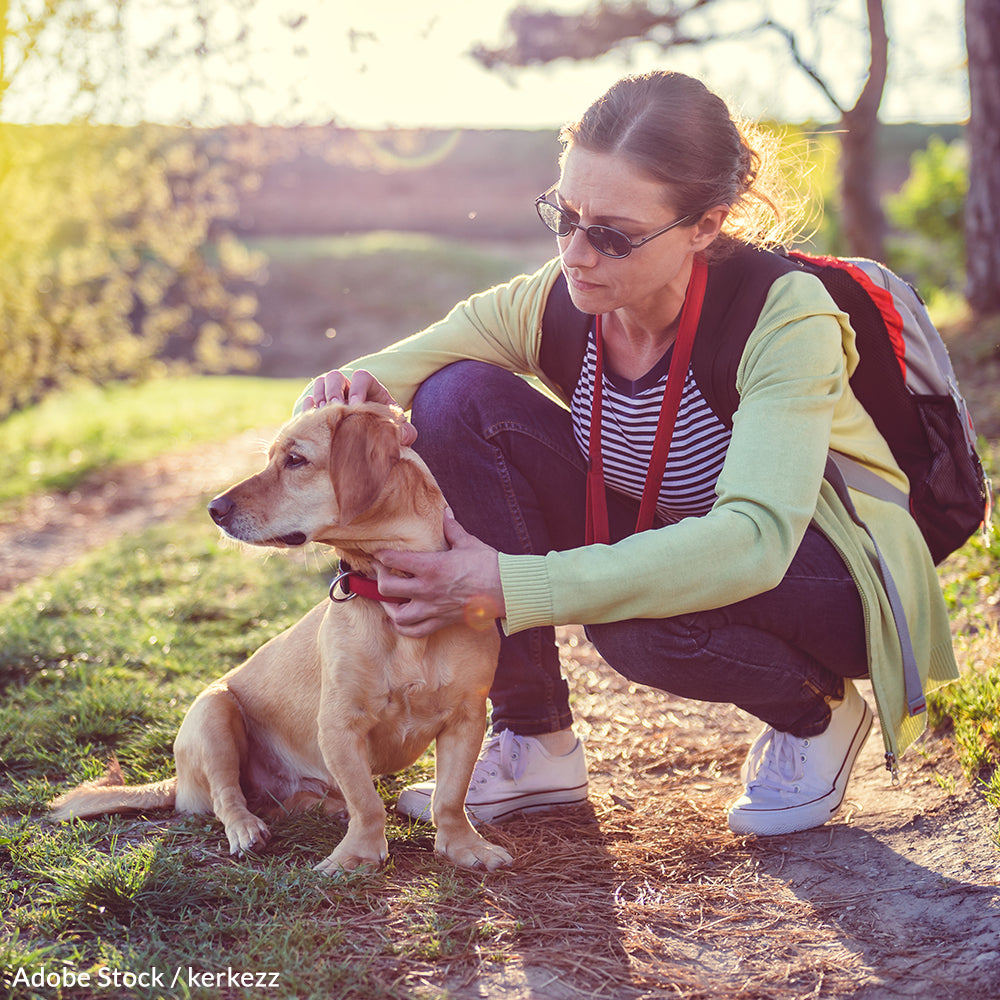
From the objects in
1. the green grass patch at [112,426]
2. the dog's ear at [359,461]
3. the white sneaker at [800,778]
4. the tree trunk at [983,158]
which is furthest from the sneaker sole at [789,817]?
the green grass patch at [112,426]

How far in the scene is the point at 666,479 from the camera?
9.20ft

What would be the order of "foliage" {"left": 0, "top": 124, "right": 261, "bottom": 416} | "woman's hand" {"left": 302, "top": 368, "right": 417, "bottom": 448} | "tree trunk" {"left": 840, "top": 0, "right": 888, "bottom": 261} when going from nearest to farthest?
"woman's hand" {"left": 302, "top": 368, "right": 417, "bottom": 448}, "tree trunk" {"left": 840, "top": 0, "right": 888, "bottom": 261}, "foliage" {"left": 0, "top": 124, "right": 261, "bottom": 416}

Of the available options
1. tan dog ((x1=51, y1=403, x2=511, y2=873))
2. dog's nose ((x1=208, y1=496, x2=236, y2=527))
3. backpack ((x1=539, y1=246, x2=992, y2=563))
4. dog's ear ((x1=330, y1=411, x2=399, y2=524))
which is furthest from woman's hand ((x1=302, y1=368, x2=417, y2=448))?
backpack ((x1=539, y1=246, x2=992, y2=563))

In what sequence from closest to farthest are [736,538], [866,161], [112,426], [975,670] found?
[736,538] < [975,670] < [866,161] < [112,426]

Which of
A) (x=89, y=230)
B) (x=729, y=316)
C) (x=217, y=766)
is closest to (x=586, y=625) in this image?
(x=729, y=316)

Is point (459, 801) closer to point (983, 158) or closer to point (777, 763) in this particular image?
point (777, 763)

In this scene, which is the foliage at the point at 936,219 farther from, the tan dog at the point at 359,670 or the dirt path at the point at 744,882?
the tan dog at the point at 359,670

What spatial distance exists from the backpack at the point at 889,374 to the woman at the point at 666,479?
0.05ft

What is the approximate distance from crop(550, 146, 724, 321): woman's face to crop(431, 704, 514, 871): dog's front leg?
3.79 ft

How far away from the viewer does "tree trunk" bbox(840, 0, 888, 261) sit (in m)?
7.95

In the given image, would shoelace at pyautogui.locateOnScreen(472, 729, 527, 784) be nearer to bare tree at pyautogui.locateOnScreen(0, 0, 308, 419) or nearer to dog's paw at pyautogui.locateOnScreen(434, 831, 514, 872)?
dog's paw at pyautogui.locateOnScreen(434, 831, 514, 872)

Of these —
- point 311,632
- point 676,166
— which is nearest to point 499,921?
point 311,632

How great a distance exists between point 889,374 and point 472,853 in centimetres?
168

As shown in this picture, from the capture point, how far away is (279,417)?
35.7 feet
